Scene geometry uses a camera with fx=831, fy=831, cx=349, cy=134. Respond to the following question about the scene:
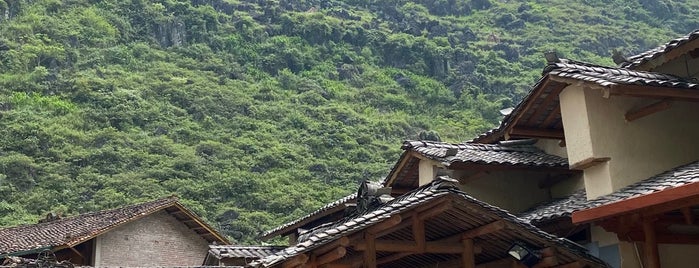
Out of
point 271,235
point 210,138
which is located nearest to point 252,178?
point 210,138

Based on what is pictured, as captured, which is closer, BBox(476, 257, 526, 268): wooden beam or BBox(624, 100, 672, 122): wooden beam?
BBox(624, 100, 672, 122): wooden beam

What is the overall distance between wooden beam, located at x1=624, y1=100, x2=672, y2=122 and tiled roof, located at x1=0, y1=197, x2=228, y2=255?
63.7ft

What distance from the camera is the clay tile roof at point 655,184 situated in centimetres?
1075

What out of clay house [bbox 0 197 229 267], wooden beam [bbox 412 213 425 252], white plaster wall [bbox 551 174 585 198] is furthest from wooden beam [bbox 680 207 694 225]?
clay house [bbox 0 197 229 267]

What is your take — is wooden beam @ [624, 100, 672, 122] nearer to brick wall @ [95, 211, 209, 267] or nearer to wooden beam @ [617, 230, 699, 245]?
wooden beam @ [617, 230, 699, 245]

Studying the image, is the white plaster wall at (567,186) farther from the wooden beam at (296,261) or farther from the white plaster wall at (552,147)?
the wooden beam at (296,261)

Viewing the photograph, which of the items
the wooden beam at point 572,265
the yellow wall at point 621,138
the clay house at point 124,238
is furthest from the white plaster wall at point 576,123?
the clay house at point 124,238

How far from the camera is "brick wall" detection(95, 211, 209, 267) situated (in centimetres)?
2878

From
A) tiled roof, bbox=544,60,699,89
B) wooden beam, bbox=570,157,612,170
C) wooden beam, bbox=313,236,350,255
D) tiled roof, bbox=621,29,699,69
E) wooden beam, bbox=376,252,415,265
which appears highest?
tiled roof, bbox=621,29,699,69

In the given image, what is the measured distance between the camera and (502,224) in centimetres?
1192

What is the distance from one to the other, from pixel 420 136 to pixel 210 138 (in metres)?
15.3

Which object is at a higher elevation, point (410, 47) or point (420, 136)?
point (410, 47)

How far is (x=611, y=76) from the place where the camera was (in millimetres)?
12344

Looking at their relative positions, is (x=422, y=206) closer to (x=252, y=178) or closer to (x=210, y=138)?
(x=252, y=178)
